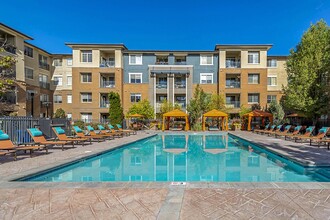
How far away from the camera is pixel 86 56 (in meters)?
30.7

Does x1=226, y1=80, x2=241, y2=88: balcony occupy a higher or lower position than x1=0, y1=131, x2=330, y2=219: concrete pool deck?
higher

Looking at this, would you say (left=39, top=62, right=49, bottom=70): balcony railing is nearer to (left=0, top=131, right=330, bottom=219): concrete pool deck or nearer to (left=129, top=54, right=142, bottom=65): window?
(left=129, top=54, right=142, bottom=65): window

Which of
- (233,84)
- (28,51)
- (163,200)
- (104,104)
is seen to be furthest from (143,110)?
(163,200)

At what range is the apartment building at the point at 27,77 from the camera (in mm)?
23766

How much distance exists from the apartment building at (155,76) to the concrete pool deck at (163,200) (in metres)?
26.7

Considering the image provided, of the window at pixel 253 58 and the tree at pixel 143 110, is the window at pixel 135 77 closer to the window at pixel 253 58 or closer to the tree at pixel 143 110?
the tree at pixel 143 110

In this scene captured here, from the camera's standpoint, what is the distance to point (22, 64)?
2603 centimetres

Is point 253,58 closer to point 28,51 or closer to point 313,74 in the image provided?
point 313,74

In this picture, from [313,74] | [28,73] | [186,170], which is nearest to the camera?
[186,170]

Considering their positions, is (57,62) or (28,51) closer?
(28,51)

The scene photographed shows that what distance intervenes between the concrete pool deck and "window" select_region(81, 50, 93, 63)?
28.4 m

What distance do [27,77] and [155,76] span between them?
18223mm

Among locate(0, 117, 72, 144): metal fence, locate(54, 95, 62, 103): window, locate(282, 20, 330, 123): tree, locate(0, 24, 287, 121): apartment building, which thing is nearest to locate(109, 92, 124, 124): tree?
locate(0, 24, 287, 121): apartment building

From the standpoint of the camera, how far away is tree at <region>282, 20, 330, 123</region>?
748 inches
